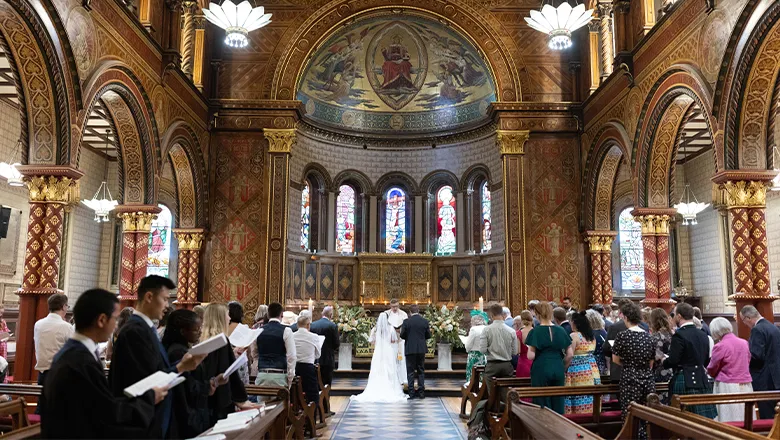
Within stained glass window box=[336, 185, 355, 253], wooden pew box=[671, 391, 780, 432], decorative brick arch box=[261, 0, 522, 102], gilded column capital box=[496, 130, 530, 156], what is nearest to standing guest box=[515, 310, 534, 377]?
wooden pew box=[671, 391, 780, 432]

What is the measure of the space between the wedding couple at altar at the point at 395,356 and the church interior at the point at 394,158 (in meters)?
0.86

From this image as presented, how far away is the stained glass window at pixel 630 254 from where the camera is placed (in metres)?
23.2

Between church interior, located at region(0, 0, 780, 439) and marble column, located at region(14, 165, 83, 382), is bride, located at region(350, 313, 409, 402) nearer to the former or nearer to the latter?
church interior, located at region(0, 0, 780, 439)

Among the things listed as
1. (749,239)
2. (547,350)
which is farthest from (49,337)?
(749,239)

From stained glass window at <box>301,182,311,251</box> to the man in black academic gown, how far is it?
1880 cm

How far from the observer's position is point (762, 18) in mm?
9352

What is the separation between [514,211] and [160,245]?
13.2 metres

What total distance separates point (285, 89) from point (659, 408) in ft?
50.2

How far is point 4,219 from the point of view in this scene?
15875 millimetres

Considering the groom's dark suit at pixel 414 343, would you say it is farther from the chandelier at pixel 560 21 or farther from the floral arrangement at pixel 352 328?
the chandelier at pixel 560 21

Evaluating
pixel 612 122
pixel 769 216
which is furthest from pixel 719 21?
pixel 769 216

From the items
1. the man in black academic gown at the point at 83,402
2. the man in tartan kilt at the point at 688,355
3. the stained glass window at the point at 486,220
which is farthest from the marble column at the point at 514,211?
the man in black academic gown at the point at 83,402

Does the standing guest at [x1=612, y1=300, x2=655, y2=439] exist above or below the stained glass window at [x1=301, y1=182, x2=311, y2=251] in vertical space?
below

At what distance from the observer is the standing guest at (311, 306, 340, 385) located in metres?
10.4
